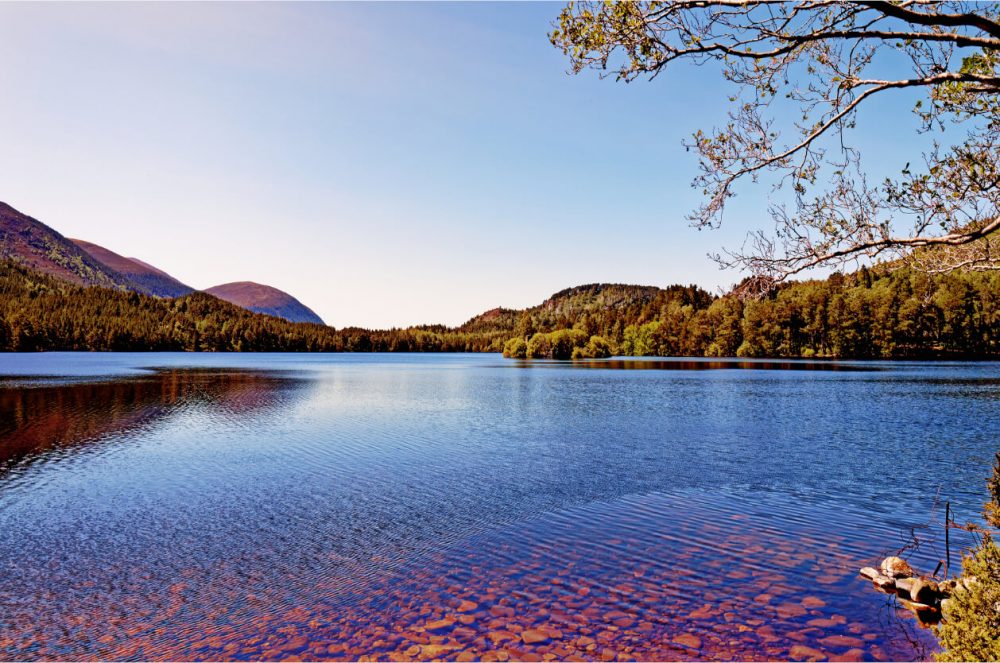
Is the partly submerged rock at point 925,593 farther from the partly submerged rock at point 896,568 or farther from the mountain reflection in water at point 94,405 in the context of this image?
the mountain reflection in water at point 94,405

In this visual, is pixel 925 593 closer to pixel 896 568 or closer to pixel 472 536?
pixel 896 568

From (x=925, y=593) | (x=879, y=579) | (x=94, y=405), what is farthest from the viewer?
(x=94, y=405)

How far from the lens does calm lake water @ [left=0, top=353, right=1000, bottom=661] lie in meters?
9.87

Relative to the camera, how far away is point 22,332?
189m

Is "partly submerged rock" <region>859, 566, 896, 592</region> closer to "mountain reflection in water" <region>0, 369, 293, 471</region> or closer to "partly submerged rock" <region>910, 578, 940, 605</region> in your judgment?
"partly submerged rock" <region>910, 578, 940, 605</region>

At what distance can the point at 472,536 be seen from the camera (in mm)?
15258

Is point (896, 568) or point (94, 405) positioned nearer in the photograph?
point (896, 568)

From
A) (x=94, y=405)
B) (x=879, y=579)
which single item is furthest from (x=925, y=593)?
(x=94, y=405)

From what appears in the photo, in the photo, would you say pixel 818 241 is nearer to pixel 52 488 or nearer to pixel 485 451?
pixel 485 451

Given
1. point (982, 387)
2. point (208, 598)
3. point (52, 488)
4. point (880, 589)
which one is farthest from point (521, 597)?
point (982, 387)

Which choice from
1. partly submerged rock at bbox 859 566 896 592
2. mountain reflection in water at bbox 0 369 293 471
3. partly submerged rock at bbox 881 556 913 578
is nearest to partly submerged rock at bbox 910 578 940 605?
partly submerged rock at bbox 859 566 896 592

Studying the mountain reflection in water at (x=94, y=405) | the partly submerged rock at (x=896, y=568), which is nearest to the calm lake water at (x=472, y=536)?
the mountain reflection in water at (x=94, y=405)

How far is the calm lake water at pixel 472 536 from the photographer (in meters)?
9.87

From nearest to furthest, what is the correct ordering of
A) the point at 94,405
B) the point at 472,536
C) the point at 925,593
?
the point at 925,593
the point at 472,536
the point at 94,405
